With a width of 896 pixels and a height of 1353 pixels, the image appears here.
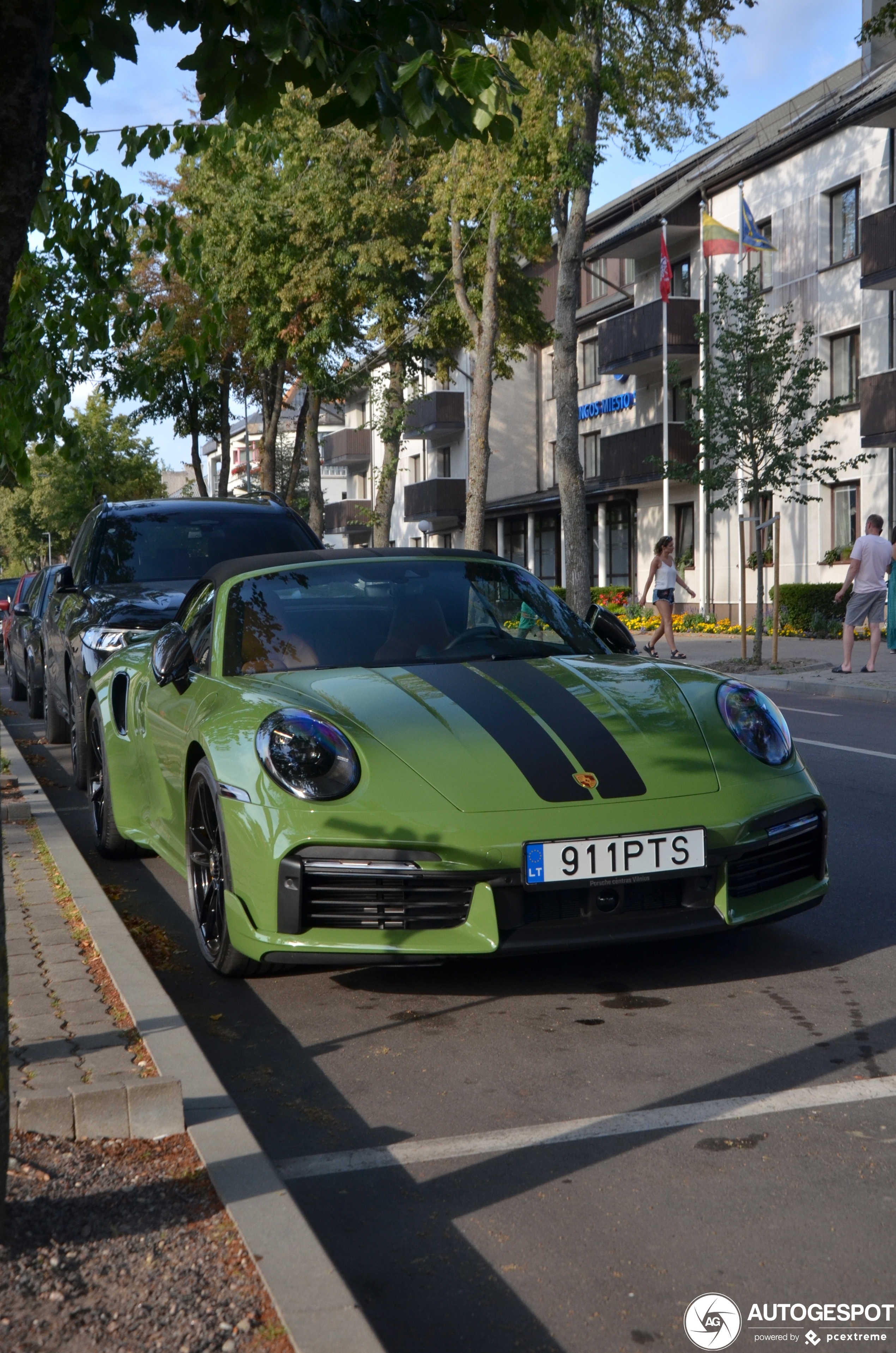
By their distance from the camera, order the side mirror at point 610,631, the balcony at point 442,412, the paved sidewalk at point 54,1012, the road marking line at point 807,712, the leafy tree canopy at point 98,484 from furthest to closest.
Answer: the leafy tree canopy at point 98,484 < the balcony at point 442,412 < the road marking line at point 807,712 < the side mirror at point 610,631 < the paved sidewalk at point 54,1012

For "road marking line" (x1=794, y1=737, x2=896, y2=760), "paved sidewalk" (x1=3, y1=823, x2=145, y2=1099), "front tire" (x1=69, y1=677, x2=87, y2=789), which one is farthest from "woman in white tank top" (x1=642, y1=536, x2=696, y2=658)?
"paved sidewalk" (x1=3, y1=823, x2=145, y2=1099)

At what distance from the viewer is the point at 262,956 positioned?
451 cm

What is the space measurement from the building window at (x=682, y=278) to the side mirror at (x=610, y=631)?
34.5m

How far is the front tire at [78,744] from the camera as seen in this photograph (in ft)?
27.8

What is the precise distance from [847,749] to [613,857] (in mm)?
7184

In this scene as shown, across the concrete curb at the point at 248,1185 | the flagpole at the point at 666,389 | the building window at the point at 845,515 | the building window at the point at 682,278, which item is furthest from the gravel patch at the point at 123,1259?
the building window at the point at 682,278

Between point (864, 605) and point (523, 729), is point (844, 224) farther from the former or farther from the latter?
point (523, 729)

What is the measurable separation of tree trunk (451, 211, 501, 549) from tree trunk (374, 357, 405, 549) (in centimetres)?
453

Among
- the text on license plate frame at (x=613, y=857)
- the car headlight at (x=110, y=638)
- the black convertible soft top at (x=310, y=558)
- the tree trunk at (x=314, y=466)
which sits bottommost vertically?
the text on license plate frame at (x=613, y=857)

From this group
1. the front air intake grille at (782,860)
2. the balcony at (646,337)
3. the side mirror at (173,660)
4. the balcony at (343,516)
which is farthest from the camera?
the balcony at (343,516)

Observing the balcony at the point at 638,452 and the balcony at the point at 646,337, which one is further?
the balcony at the point at 638,452

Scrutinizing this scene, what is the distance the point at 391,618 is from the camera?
5770 mm

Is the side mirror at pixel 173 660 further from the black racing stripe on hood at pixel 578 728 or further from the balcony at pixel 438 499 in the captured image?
the balcony at pixel 438 499

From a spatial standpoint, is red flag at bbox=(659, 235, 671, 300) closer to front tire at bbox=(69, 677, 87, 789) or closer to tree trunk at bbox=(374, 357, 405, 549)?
tree trunk at bbox=(374, 357, 405, 549)
